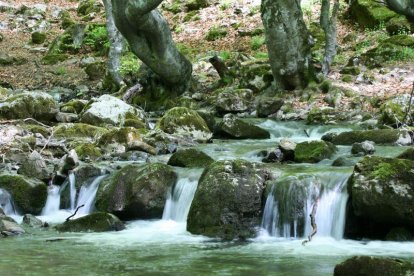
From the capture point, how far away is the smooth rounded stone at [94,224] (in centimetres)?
787

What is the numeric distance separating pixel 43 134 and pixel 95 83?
911 cm

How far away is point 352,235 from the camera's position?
7297mm

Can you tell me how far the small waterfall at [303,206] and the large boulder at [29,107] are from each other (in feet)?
27.3

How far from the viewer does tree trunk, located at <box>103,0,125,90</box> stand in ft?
57.3

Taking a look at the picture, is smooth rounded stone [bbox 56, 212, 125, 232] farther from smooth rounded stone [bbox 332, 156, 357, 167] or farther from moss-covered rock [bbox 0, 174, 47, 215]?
smooth rounded stone [bbox 332, 156, 357, 167]

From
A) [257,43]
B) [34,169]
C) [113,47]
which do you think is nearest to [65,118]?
[113,47]

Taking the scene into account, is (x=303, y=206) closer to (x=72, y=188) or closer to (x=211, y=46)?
(x=72, y=188)

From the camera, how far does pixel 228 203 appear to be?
299 inches

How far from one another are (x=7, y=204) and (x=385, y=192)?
18.5 feet

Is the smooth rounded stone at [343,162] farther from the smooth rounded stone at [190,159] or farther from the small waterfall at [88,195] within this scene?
the small waterfall at [88,195]

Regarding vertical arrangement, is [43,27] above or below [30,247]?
above

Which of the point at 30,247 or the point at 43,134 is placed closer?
the point at 30,247

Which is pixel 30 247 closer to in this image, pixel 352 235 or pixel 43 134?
pixel 352 235

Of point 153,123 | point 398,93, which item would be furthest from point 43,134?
point 398,93
